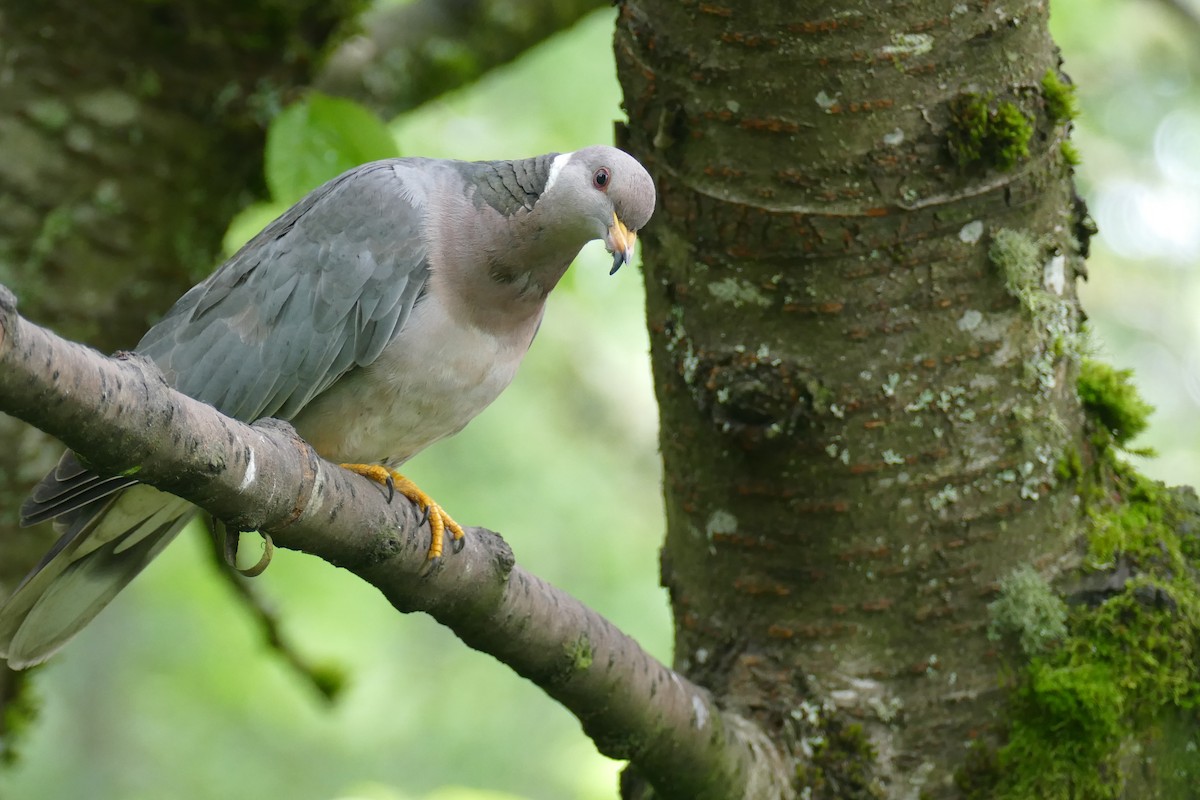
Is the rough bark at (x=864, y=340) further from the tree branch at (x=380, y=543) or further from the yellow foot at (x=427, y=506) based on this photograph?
the yellow foot at (x=427, y=506)

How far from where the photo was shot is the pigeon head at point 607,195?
2865mm

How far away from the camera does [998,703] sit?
9.55 ft

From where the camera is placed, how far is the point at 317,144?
3.46 meters

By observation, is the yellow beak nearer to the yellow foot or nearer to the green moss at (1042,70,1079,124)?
the yellow foot

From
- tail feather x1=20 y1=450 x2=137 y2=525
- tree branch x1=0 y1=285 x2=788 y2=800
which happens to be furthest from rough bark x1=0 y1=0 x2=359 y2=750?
tree branch x1=0 y1=285 x2=788 y2=800

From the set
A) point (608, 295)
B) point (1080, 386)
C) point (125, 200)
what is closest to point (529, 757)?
point (608, 295)

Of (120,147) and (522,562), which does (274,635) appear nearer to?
(120,147)

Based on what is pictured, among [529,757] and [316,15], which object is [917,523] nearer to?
[316,15]

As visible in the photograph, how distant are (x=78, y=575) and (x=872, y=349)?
2.09 meters

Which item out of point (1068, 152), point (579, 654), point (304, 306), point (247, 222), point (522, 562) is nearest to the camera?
point (579, 654)

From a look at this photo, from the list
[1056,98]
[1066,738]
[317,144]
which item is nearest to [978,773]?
[1066,738]

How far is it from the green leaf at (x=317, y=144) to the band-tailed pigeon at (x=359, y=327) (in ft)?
0.37

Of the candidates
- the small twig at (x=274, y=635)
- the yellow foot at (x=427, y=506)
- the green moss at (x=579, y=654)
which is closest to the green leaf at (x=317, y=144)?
the yellow foot at (x=427, y=506)

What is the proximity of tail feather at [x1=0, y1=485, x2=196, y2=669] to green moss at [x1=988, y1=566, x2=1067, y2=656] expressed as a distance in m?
2.08
